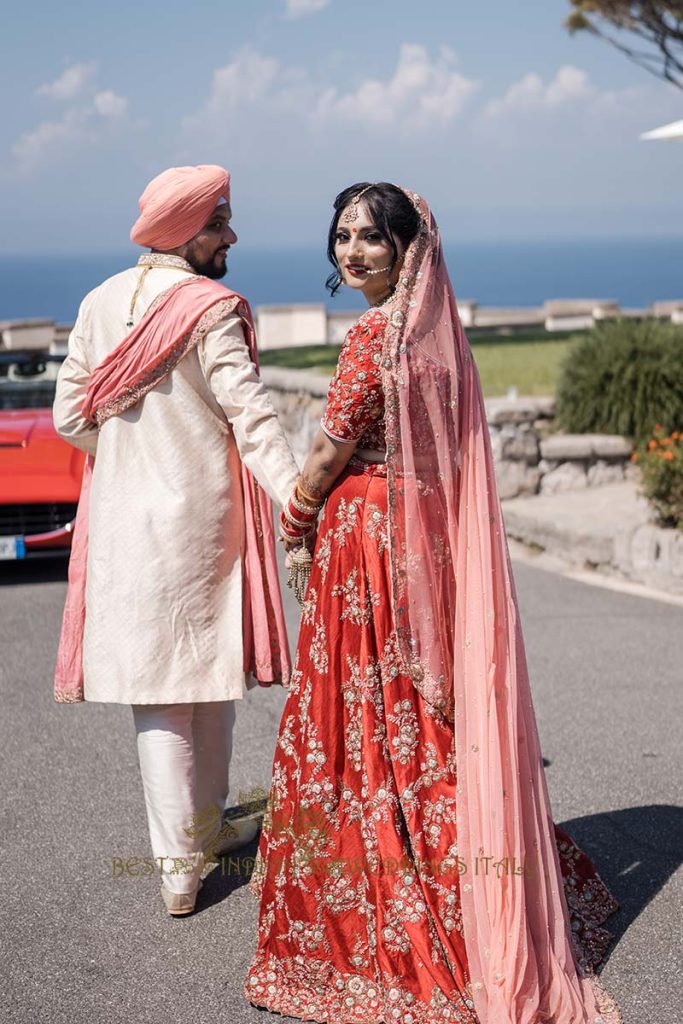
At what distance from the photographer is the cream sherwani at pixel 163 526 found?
12.2ft

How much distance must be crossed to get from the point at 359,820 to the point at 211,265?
1.67 m

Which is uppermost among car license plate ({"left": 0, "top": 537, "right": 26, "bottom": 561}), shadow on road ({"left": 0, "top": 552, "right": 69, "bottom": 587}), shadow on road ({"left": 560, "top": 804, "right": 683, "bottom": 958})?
car license plate ({"left": 0, "top": 537, "right": 26, "bottom": 561})

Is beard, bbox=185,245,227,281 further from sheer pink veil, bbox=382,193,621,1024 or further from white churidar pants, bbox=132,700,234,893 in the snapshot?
white churidar pants, bbox=132,700,234,893

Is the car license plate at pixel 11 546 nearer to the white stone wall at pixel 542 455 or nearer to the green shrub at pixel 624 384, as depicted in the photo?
the white stone wall at pixel 542 455

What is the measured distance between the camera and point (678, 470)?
8.33m

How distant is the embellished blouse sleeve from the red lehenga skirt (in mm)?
152

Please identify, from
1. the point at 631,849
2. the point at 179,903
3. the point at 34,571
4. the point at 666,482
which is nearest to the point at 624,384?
the point at 666,482

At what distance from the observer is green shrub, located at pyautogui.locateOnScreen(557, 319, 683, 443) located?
35.1 ft

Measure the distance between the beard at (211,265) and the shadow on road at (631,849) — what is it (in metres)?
2.23

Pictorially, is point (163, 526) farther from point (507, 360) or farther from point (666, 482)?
point (507, 360)

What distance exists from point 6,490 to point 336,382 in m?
5.30

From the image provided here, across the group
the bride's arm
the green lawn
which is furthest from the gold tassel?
the green lawn

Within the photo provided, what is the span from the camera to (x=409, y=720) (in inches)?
130

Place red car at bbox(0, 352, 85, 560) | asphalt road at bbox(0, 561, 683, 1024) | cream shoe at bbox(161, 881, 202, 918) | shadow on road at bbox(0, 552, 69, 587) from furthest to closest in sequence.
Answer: shadow on road at bbox(0, 552, 69, 587)
red car at bbox(0, 352, 85, 560)
cream shoe at bbox(161, 881, 202, 918)
asphalt road at bbox(0, 561, 683, 1024)
